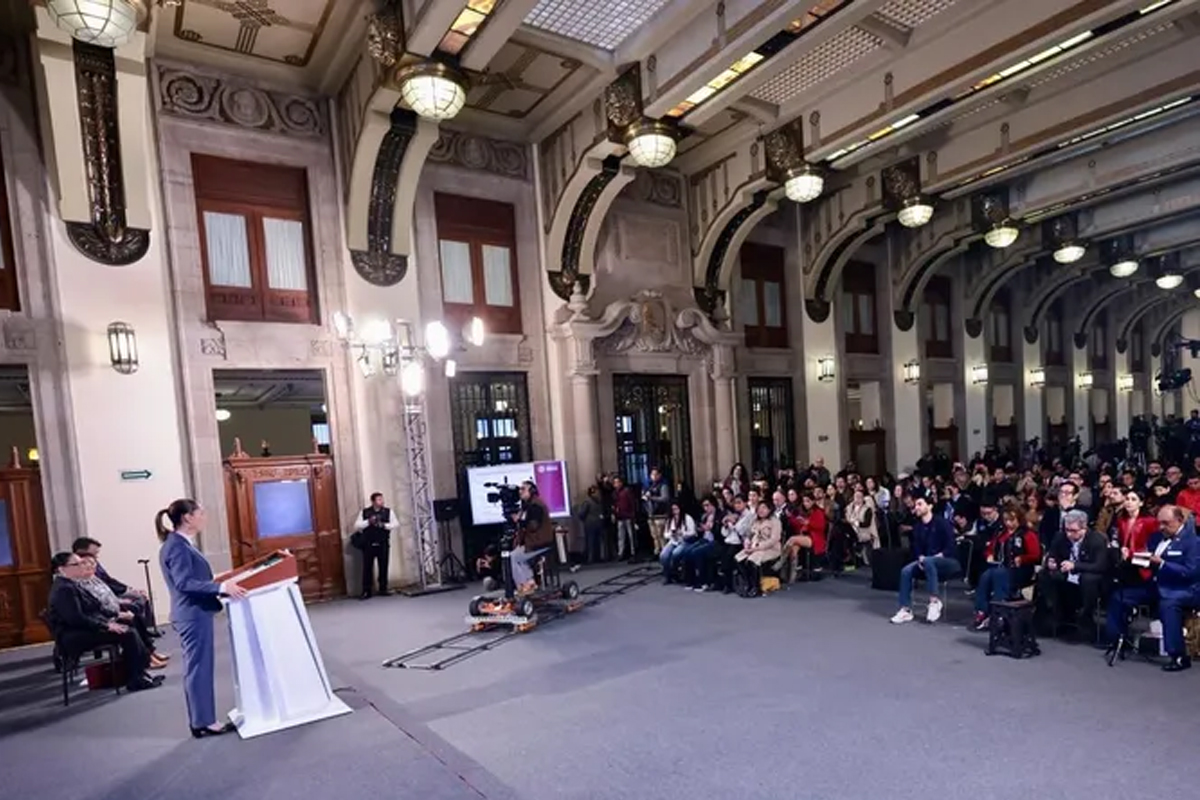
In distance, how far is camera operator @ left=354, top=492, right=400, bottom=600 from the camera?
828 cm

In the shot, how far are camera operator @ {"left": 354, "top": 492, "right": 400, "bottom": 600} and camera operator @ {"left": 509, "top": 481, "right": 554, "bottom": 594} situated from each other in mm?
2001

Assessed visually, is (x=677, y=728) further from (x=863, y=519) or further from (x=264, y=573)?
(x=863, y=519)

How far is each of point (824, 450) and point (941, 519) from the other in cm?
717

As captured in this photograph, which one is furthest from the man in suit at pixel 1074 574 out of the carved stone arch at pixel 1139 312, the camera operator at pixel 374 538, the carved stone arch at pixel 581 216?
the carved stone arch at pixel 1139 312

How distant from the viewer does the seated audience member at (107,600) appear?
539 cm

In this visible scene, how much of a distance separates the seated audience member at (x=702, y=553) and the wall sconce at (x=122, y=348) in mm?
6728

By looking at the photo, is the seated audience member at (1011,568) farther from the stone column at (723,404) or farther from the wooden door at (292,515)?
the wooden door at (292,515)

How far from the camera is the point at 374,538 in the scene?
27.3 feet

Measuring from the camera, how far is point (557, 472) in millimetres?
9734

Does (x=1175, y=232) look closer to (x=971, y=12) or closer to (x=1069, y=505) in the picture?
(x=971, y=12)

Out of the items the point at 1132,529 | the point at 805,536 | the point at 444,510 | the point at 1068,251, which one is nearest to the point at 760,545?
the point at 805,536

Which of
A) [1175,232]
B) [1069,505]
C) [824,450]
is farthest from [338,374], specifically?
[1175,232]

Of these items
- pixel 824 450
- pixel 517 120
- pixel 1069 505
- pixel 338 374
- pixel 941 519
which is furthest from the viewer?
pixel 824 450

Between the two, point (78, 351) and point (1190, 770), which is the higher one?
point (78, 351)
